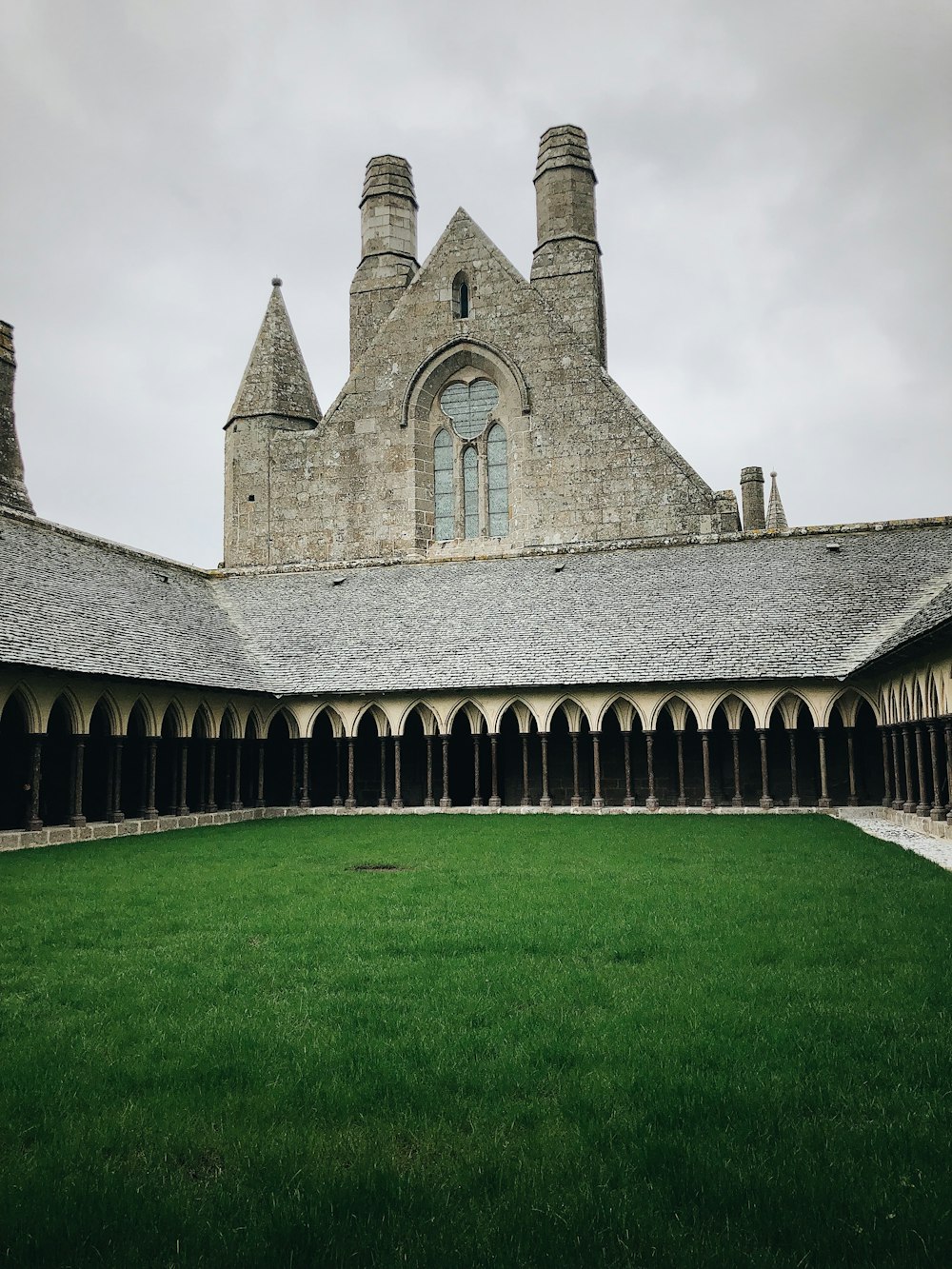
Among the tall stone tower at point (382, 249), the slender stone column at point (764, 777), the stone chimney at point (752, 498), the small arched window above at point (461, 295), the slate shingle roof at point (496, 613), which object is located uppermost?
the tall stone tower at point (382, 249)

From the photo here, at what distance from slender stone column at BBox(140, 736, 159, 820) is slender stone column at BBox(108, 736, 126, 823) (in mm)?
604

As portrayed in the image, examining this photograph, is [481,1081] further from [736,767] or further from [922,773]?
[736,767]

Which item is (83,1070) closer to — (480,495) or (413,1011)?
(413,1011)

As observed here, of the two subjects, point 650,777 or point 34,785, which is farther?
point 650,777

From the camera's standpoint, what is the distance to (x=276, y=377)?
35719mm

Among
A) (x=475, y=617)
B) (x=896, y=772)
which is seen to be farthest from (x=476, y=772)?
(x=896, y=772)

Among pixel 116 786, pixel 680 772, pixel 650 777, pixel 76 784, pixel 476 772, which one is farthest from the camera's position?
pixel 476 772

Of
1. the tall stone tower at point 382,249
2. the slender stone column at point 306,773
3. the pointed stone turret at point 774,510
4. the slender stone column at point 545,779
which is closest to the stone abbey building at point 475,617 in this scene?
the slender stone column at point 306,773

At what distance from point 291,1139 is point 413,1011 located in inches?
72.5

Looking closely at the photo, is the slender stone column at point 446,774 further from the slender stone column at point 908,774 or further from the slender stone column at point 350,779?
the slender stone column at point 908,774

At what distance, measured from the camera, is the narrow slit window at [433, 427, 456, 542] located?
112 feet

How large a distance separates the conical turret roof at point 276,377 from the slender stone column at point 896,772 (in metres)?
23.2

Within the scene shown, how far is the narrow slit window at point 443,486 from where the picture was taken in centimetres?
3406

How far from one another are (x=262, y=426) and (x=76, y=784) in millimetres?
19215
